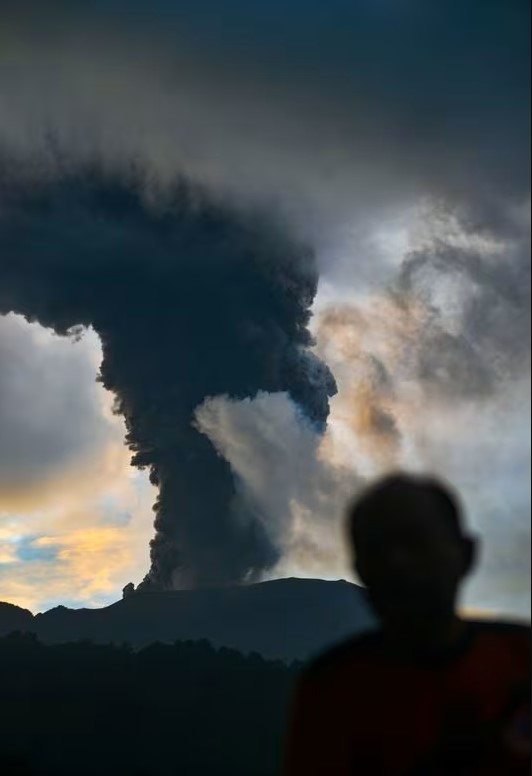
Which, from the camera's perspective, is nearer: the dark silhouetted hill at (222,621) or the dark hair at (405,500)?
the dark hair at (405,500)

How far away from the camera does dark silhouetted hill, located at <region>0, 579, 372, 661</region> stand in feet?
182

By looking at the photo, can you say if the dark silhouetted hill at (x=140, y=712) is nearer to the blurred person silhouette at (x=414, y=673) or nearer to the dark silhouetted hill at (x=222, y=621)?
the dark silhouetted hill at (x=222, y=621)

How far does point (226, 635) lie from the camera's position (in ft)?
186

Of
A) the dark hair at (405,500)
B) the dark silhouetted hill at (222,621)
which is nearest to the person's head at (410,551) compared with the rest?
the dark hair at (405,500)

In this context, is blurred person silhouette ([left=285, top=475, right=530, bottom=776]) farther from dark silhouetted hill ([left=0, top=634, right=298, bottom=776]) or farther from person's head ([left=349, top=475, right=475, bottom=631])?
dark silhouetted hill ([left=0, top=634, right=298, bottom=776])

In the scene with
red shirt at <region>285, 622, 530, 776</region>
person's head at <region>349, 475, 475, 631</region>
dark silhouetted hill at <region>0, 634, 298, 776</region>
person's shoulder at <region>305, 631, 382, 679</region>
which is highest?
dark silhouetted hill at <region>0, 634, 298, 776</region>

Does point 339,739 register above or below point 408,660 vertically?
below

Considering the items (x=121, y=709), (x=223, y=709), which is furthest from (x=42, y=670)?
(x=223, y=709)

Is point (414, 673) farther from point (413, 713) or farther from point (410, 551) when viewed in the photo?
point (410, 551)

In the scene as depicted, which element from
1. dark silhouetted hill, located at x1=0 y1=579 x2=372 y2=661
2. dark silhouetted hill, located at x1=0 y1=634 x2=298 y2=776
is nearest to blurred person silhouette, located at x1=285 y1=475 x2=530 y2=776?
dark silhouetted hill, located at x1=0 y1=634 x2=298 y2=776

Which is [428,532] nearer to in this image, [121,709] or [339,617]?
[121,709]

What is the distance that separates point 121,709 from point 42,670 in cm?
584

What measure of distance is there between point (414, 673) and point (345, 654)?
92 millimetres

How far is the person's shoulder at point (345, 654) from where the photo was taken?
1.21m
